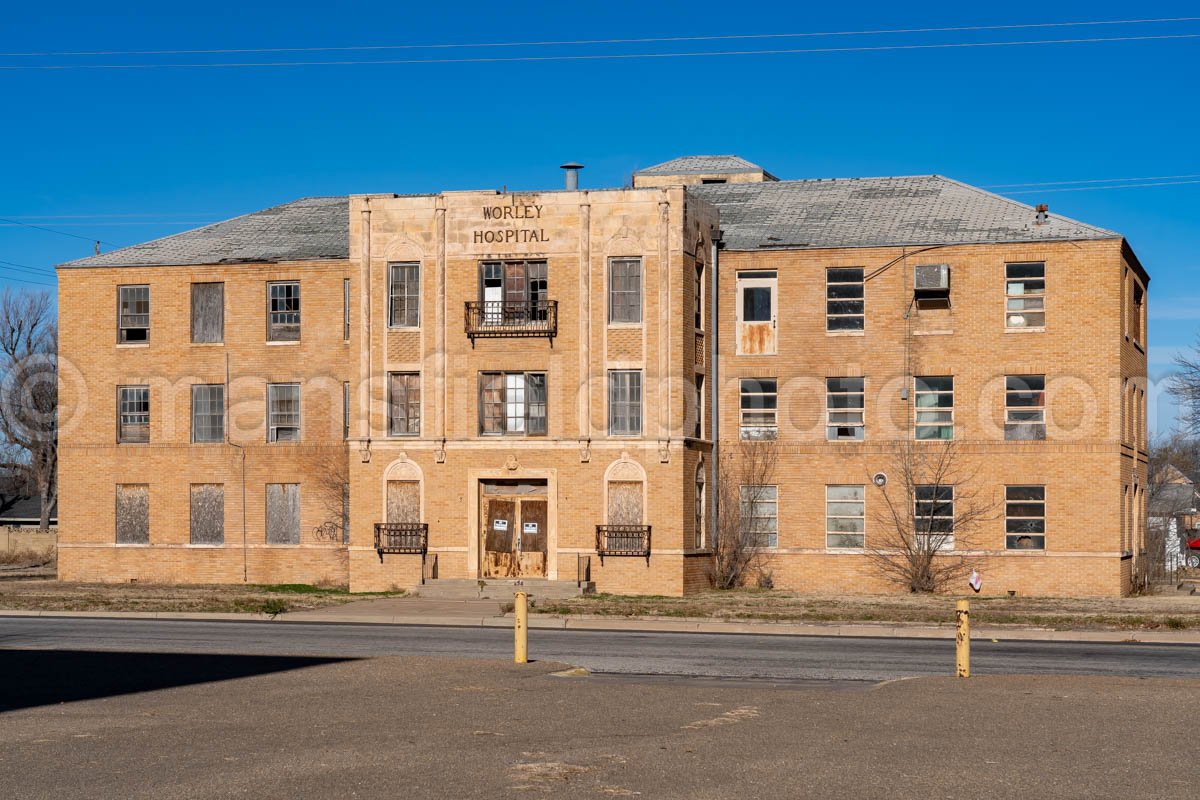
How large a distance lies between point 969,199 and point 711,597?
48.9ft

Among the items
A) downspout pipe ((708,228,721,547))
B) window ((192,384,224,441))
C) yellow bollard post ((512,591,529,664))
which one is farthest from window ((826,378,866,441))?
yellow bollard post ((512,591,529,664))

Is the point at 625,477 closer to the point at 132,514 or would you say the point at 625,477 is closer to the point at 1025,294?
the point at 1025,294

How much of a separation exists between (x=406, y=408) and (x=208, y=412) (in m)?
7.74

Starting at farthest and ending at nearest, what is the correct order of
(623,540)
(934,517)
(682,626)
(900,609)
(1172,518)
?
(1172,518), (934,517), (623,540), (900,609), (682,626)

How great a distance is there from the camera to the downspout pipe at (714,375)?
4116 centimetres

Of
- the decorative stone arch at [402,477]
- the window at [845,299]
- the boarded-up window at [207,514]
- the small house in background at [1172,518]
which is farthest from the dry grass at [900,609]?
the small house in background at [1172,518]

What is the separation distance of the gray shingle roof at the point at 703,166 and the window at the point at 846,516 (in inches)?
684

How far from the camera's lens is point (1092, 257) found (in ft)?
129

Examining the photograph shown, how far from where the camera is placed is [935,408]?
1597 inches

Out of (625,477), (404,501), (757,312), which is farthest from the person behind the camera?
(757,312)

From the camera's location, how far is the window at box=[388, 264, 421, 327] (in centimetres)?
3991

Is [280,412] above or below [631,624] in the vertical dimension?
above

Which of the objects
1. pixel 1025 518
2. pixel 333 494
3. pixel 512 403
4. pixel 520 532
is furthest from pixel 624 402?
pixel 1025 518

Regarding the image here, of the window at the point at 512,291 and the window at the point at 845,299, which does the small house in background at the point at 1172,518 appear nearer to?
the window at the point at 845,299
